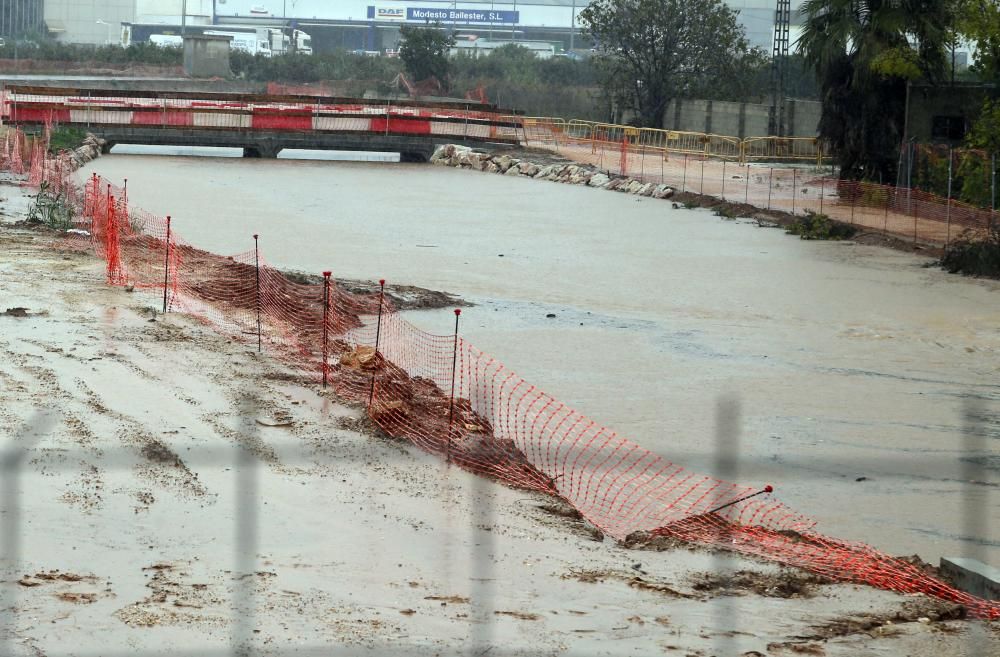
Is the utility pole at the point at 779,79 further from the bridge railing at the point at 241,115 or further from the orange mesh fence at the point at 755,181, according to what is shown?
the bridge railing at the point at 241,115

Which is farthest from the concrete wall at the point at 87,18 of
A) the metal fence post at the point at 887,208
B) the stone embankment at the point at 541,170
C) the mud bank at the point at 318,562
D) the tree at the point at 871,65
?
the mud bank at the point at 318,562

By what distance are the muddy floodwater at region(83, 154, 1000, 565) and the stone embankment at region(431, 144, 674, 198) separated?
2747 millimetres

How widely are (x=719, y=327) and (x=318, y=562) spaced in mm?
12100

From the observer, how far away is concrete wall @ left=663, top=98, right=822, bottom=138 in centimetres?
5750

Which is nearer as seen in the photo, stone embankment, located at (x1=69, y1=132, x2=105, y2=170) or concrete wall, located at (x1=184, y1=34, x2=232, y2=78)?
stone embankment, located at (x1=69, y1=132, x2=105, y2=170)

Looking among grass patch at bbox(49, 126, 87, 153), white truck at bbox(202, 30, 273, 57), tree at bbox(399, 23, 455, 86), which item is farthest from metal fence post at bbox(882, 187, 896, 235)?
white truck at bbox(202, 30, 273, 57)

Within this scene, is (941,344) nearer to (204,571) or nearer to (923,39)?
(204,571)

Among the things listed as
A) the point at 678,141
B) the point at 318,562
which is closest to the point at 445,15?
the point at 678,141

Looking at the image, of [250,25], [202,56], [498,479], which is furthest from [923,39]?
[250,25]

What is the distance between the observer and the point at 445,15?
137125 mm

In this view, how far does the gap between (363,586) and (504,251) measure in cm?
1931

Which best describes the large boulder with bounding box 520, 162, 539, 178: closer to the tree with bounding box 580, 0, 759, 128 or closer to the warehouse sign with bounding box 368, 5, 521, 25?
the tree with bounding box 580, 0, 759, 128

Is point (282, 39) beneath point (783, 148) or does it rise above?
above

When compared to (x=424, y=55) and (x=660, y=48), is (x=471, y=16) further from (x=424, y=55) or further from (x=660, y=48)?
(x=660, y=48)
